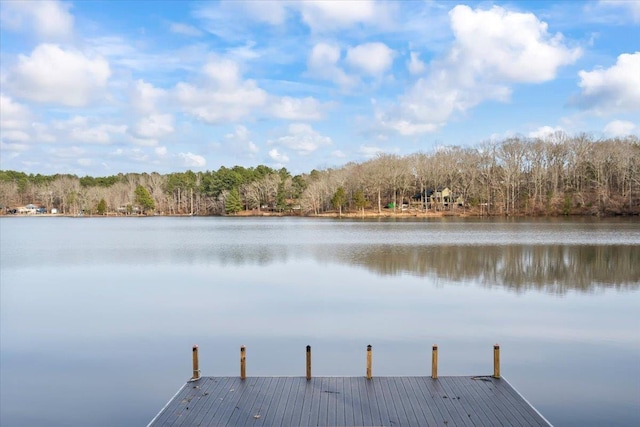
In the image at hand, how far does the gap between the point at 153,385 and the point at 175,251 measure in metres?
25.9

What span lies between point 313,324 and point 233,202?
293 feet

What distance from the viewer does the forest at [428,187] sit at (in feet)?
260

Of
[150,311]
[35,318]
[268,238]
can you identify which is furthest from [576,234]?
[35,318]

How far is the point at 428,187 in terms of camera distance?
95062mm

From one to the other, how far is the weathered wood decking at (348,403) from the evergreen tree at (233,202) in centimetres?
9459

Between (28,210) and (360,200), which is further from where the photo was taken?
(28,210)

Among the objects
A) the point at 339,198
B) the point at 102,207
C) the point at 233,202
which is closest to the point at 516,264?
the point at 339,198

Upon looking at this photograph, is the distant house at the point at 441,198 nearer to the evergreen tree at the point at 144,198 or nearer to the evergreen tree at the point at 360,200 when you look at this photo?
the evergreen tree at the point at 360,200

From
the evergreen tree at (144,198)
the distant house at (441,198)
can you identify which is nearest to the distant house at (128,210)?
the evergreen tree at (144,198)

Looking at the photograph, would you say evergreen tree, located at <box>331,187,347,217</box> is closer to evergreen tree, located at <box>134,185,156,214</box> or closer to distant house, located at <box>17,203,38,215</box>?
evergreen tree, located at <box>134,185,156,214</box>

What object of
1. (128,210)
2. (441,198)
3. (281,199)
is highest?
(281,199)

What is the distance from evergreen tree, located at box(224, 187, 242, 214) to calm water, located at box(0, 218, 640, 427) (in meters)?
71.2

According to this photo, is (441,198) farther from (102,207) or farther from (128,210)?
(102,207)

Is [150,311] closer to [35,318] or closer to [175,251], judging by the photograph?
[35,318]
